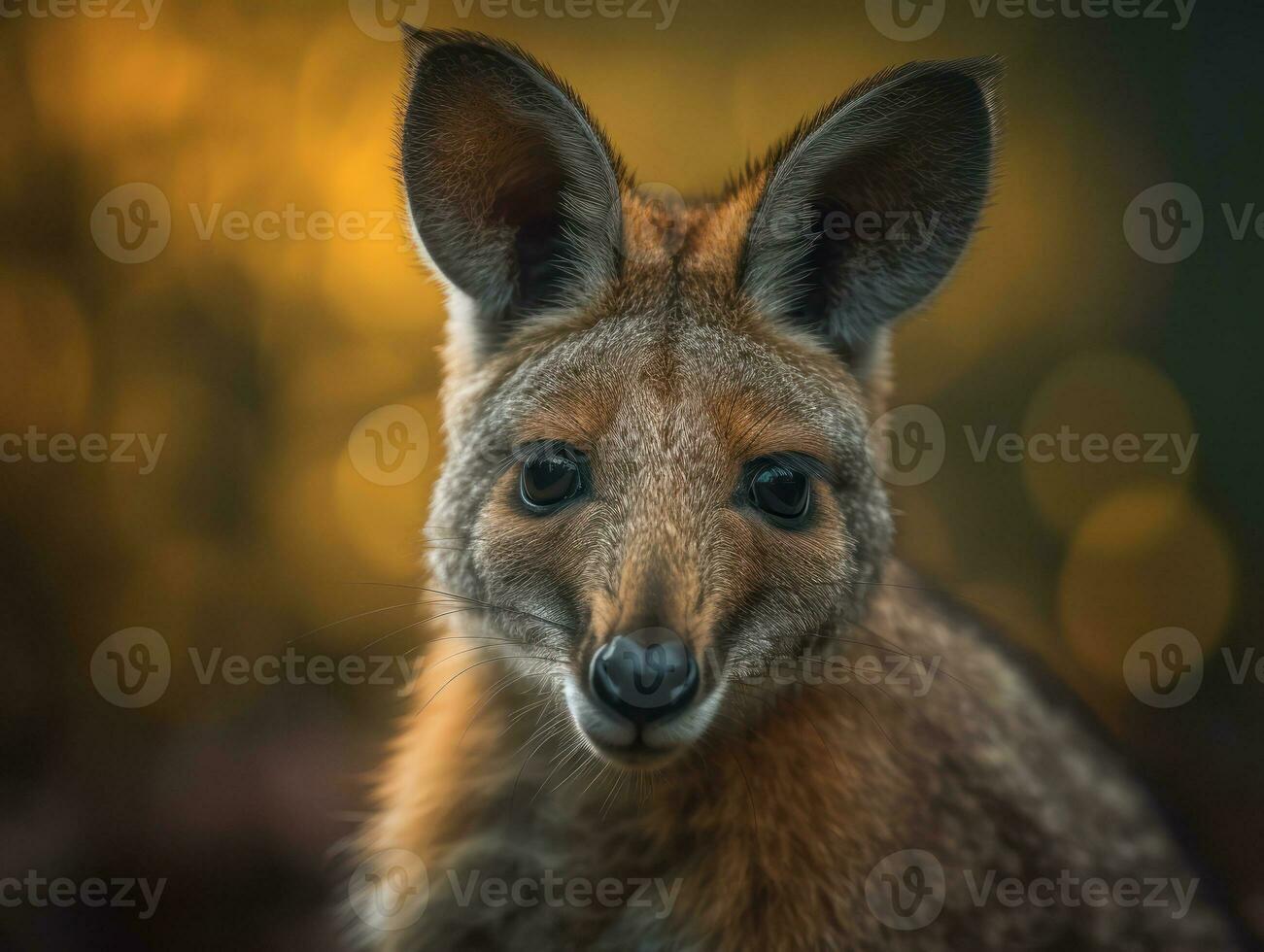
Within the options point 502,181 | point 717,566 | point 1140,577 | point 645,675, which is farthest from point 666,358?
point 1140,577

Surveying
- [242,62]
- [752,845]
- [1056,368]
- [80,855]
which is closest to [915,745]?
[752,845]

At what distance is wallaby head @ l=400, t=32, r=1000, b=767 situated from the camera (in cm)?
250

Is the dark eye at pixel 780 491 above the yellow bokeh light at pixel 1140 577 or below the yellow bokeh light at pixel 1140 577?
above

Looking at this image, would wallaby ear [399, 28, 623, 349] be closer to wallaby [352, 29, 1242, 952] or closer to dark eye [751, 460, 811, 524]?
wallaby [352, 29, 1242, 952]

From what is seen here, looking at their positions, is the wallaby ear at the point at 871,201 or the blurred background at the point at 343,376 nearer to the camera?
the wallaby ear at the point at 871,201

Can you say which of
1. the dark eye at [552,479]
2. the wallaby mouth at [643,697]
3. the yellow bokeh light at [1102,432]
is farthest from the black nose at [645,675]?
the yellow bokeh light at [1102,432]

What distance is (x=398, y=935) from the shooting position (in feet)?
10.4

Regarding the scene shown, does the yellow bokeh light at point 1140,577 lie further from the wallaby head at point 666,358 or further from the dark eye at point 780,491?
the dark eye at point 780,491

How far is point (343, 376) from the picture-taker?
5852 millimetres

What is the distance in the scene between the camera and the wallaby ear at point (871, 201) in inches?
106

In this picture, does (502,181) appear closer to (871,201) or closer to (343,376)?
(871,201)

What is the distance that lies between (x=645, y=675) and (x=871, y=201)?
1632mm

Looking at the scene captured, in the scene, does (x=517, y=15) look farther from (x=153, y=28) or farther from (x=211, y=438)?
(x=211, y=438)

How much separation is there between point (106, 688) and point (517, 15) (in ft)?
13.5
